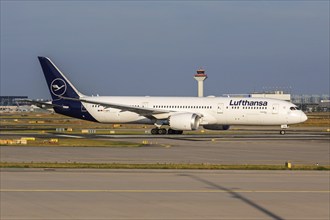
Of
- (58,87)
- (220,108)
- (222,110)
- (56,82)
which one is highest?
(56,82)

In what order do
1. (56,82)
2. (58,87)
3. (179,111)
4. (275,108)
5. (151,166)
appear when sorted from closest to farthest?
(151,166) → (275,108) → (179,111) → (58,87) → (56,82)

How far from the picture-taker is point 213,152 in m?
38.9

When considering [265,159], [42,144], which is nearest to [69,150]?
[42,144]

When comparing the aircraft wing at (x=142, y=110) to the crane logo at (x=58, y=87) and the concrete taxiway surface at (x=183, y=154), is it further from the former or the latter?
the concrete taxiway surface at (x=183, y=154)

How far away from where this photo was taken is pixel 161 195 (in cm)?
1870

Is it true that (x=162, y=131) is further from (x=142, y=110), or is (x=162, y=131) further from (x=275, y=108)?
(x=275, y=108)

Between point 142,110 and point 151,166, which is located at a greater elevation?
point 142,110

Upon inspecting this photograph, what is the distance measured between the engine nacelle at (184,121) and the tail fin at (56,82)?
40.3 ft

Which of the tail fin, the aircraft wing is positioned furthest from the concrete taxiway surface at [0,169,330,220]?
the tail fin

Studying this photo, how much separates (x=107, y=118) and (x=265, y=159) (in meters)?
32.6

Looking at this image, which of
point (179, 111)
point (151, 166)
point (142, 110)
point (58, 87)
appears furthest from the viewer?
point (58, 87)

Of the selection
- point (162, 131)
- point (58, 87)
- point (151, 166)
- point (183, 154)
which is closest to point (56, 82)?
point (58, 87)

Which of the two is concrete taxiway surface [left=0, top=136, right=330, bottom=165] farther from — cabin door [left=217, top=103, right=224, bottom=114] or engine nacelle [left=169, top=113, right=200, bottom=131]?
cabin door [left=217, top=103, right=224, bottom=114]

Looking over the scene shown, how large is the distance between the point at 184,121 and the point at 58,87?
1514 cm
